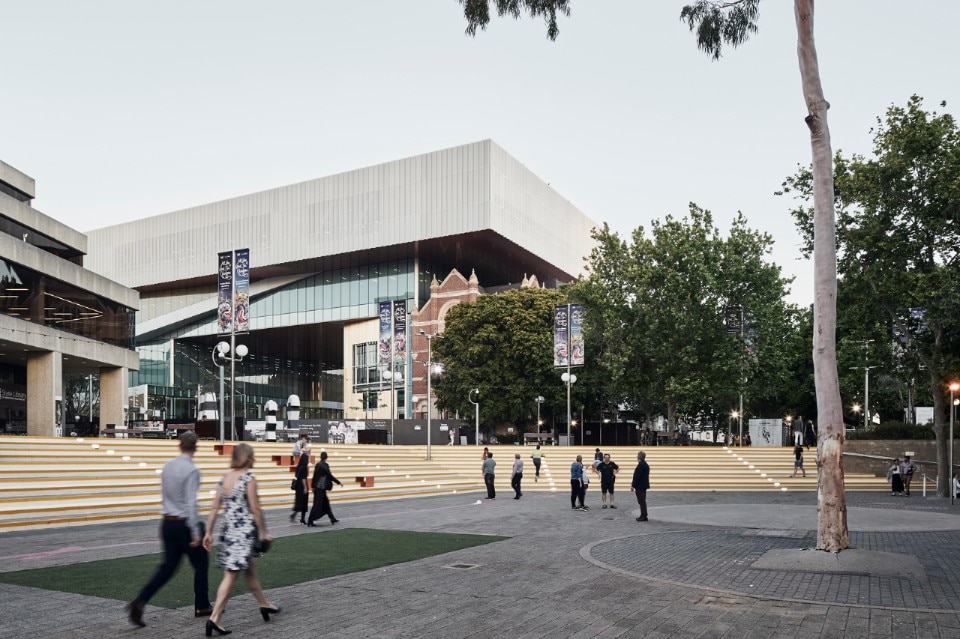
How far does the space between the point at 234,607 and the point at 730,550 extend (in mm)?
9240

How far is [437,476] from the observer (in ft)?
119

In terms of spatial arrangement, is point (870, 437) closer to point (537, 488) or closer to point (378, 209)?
point (537, 488)

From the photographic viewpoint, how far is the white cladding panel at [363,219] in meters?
74.4

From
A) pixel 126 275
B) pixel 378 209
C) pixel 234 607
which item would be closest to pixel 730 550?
pixel 234 607

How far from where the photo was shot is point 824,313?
1393 cm

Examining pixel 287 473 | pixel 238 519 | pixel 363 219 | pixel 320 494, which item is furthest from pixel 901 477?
pixel 363 219

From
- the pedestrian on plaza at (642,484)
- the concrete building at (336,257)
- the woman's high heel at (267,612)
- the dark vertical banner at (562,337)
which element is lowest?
the pedestrian on plaza at (642,484)

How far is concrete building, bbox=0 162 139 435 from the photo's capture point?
3975 centimetres

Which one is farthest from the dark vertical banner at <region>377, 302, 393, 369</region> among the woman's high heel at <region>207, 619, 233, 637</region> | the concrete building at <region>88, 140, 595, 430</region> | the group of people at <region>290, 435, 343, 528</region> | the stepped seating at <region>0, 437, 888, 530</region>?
the woman's high heel at <region>207, 619, 233, 637</region>

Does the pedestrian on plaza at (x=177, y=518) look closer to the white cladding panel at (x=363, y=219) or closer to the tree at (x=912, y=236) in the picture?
the tree at (x=912, y=236)

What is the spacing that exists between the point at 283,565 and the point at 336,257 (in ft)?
230

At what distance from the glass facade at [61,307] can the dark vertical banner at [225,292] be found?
987 centimetres

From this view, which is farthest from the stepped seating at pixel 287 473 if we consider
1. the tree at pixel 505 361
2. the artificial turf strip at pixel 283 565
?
the tree at pixel 505 361

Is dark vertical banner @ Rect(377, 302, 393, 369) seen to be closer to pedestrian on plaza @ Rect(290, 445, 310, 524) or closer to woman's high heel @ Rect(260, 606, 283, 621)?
pedestrian on plaza @ Rect(290, 445, 310, 524)
